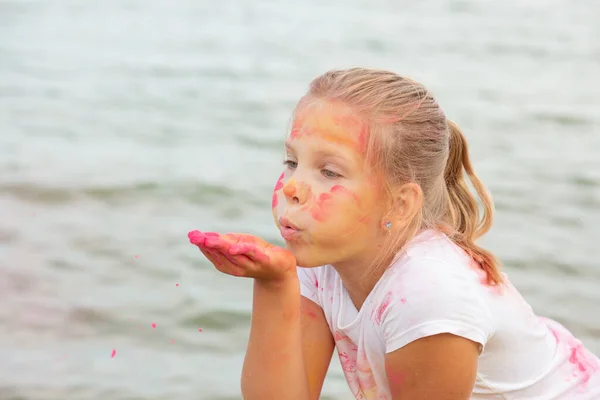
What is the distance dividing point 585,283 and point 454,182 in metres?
1.96

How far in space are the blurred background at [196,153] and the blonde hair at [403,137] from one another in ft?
3.82

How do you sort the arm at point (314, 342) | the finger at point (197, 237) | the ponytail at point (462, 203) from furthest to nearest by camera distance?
the arm at point (314, 342) → the ponytail at point (462, 203) → the finger at point (197, 237)

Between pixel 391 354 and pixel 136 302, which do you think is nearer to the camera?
pixel 391 354

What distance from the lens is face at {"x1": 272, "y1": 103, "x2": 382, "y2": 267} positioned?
2.18 m

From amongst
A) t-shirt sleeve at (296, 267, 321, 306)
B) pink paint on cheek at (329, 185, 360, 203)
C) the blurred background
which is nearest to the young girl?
pink paint on cheek at (329, 185, 360, 203)

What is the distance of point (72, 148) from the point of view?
18.1 feet

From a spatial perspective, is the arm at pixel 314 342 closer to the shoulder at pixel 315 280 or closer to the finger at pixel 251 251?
the shoulder at pixel 315 280

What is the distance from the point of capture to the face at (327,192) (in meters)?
2.18

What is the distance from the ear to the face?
5 centimetres

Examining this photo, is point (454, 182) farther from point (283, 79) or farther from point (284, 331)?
point (283, 79)

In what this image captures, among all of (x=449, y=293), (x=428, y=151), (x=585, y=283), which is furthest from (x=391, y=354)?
(x=585, y=283)

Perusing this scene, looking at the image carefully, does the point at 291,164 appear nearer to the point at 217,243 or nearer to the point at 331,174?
the point at 331,174

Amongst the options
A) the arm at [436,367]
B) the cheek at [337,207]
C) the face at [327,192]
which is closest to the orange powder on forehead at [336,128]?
the face at [327,192]

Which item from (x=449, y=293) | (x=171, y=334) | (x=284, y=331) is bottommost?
(x=171, y=334)
